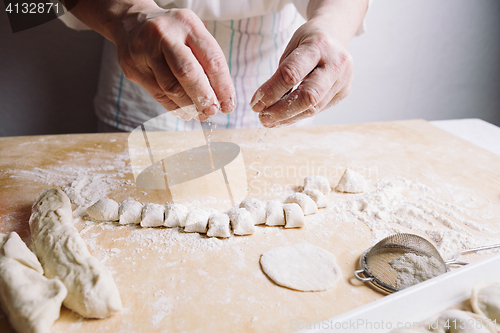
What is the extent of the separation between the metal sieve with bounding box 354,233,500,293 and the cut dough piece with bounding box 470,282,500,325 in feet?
0.28

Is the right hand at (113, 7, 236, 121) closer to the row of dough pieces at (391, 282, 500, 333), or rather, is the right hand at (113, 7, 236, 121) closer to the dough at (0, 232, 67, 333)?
the dough at (0, 232, 67, 333)

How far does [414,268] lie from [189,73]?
0.75 meters

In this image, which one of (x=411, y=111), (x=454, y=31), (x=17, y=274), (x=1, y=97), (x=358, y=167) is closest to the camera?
(x=17, y=274)

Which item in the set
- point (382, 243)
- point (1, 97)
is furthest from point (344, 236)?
point (1, 97)

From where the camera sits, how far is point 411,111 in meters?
3.48

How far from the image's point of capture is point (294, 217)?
1.07m

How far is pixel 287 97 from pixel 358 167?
2.05 feet

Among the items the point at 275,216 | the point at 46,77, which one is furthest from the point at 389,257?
the point at 46,77

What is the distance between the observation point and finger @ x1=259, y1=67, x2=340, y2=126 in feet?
3.34

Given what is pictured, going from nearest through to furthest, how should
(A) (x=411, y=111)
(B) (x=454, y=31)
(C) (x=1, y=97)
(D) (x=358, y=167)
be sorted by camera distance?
(D) (x=358, y=167) < (C) (x=1, y=97) < (B) (x=454, y=31) < (A) (x=411, y=111)

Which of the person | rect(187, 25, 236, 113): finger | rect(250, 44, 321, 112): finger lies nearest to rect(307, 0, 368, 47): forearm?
the person

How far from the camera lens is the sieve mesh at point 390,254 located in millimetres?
880

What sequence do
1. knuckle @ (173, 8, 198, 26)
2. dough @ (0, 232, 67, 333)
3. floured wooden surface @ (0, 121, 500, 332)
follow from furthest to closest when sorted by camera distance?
knuckle @ (173, 8, 198, 26) → floured wooden surface @ (0, 121, 500, 332) → dough @ (0, 232, 67, 333)

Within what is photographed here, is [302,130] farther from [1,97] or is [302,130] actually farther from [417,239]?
[1,97]
